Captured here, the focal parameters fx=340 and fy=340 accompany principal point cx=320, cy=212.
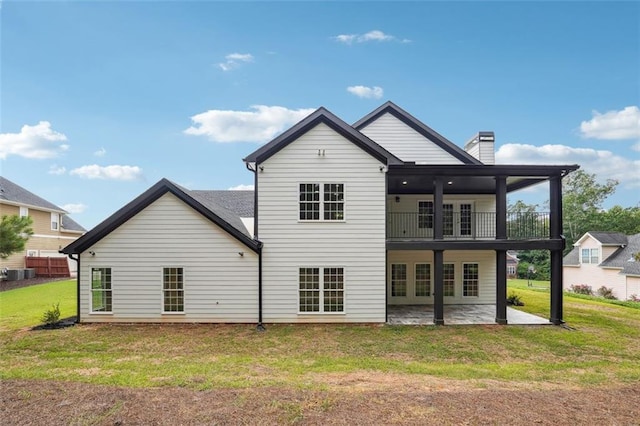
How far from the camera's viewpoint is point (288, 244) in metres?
12.0

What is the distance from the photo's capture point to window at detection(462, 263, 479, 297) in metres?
15.9

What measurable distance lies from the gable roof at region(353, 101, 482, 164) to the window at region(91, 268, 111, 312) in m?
11.2

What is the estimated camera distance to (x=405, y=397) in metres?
5.94

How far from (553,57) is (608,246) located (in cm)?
2260

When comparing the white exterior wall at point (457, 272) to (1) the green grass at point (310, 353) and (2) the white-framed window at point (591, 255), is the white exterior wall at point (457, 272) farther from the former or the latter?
(2) the white-framed window at point (591, 255)

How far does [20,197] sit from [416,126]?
30235 millimetres

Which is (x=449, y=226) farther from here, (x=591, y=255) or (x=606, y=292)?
(x=591, y=255)

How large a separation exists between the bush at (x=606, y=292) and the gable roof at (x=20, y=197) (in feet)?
160

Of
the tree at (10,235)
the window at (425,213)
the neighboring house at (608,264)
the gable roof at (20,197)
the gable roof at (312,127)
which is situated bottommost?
the neighboring house at (608,264)

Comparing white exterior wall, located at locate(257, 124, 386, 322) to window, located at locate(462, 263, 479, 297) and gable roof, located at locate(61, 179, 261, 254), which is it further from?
window, located at locate(462, 263, 479, 297)

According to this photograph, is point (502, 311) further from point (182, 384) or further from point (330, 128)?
point (182, 384)

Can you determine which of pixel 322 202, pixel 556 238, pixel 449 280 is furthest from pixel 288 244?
pixel 556 238

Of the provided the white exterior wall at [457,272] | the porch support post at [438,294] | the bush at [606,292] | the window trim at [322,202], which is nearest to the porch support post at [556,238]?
the white exterior wall at [457,272]

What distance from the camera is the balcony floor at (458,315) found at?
12219 millimetres
